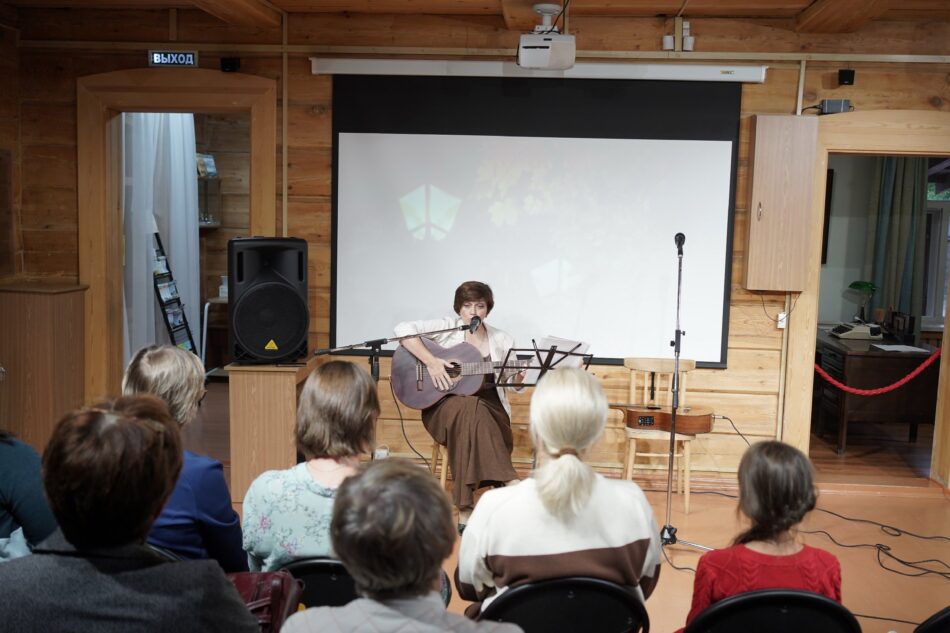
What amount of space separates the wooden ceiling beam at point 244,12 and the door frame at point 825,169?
119 inches

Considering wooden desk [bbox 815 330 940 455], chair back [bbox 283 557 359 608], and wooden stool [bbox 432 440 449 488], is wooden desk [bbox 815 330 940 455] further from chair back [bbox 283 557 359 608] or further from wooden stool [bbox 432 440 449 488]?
chair back [bbox 283 557 359 608]

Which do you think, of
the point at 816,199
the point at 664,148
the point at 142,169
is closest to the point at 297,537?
the point at 664,148

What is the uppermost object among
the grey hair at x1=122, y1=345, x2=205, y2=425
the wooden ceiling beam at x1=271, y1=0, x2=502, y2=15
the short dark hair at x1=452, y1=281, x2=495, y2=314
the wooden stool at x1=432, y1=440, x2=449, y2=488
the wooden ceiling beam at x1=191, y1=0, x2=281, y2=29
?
the wooden ceiling beam at x1=271, y1=0, x2=502, y2=15

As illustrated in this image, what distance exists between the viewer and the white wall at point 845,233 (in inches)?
275

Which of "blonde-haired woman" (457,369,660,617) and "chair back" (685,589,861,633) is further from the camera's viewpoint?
"blonde-haired woman" (457,369,660,617)

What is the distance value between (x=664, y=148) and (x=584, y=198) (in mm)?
511

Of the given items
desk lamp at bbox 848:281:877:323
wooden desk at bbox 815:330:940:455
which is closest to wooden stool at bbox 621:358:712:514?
wooden desk at bbox 815:330:940:455

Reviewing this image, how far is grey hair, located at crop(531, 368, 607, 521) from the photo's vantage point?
6.29 ft

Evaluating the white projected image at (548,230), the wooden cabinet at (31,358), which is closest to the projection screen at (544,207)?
the white projected image at (548,230)

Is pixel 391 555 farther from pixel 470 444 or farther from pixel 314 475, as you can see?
pixel 470 444

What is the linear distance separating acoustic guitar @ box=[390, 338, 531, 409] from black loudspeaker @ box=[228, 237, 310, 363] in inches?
20.0

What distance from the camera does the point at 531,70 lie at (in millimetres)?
4730

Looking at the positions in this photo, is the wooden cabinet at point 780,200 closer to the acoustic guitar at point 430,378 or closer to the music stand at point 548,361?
the music stand at point 548,361

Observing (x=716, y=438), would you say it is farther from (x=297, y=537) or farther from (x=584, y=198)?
(x=297, y=537)
